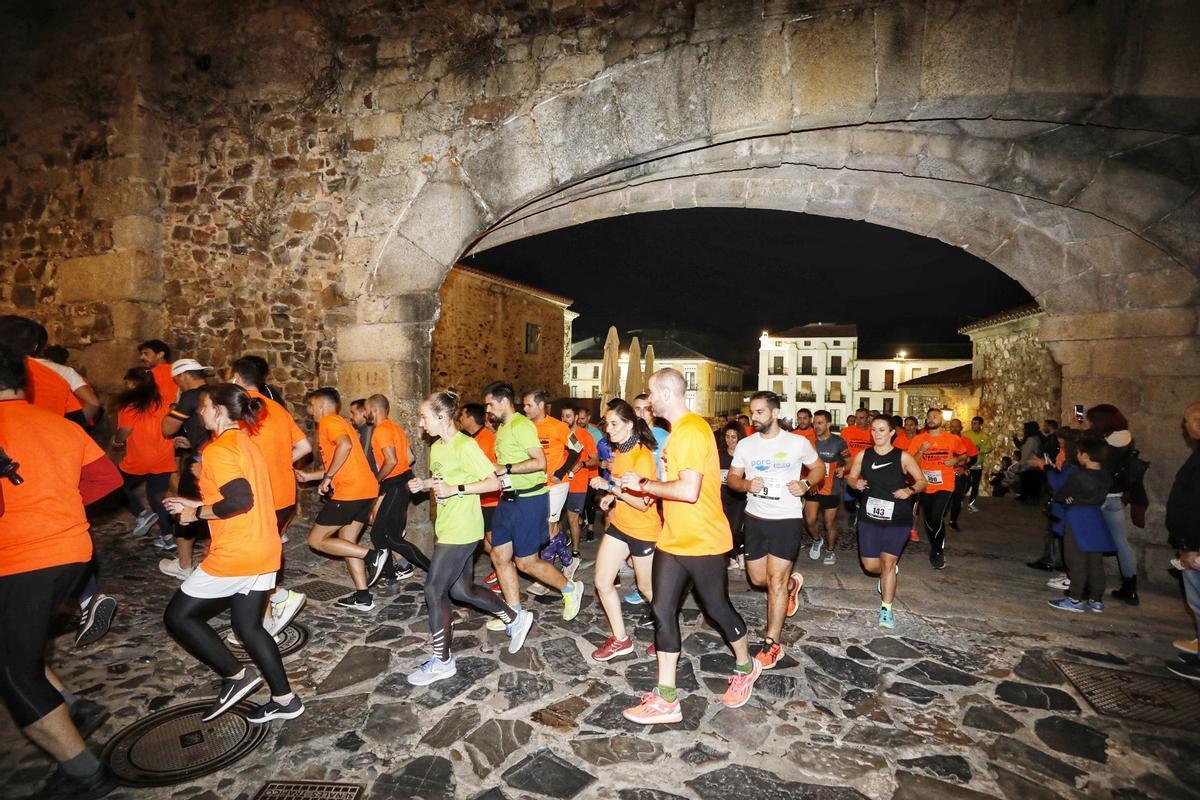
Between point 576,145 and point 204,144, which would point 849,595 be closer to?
A: point 576,145

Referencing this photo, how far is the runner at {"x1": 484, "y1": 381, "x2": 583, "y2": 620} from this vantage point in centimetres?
458

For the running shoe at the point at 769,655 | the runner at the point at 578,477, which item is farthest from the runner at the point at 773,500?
the runner at the point at 578,477

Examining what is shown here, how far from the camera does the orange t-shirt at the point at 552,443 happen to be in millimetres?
5812

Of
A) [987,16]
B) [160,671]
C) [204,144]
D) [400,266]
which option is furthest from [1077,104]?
[204,144]

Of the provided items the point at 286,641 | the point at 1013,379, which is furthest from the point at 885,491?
the point at 1013,379

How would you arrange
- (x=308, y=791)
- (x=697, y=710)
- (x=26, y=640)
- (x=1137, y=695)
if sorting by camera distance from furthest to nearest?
(x=1137, y=695) < (x=697, y=710) < (x=308, y=791) < (x=26, y=640)

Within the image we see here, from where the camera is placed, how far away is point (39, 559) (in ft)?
8.51

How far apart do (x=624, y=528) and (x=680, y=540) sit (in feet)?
3.29

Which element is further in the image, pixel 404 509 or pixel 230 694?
pixel 404 509

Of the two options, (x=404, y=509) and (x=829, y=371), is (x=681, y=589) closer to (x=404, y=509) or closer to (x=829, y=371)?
(x=404, y=509)

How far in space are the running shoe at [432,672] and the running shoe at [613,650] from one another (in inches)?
43.0

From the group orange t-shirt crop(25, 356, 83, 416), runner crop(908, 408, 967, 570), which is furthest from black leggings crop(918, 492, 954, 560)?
orange t-shirt crop(25, 356, 83, 416)

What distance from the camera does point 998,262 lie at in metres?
Answer: 7.20

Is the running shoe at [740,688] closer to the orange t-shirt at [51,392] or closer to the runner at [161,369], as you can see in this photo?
the orange t-shirt at [51,392]
